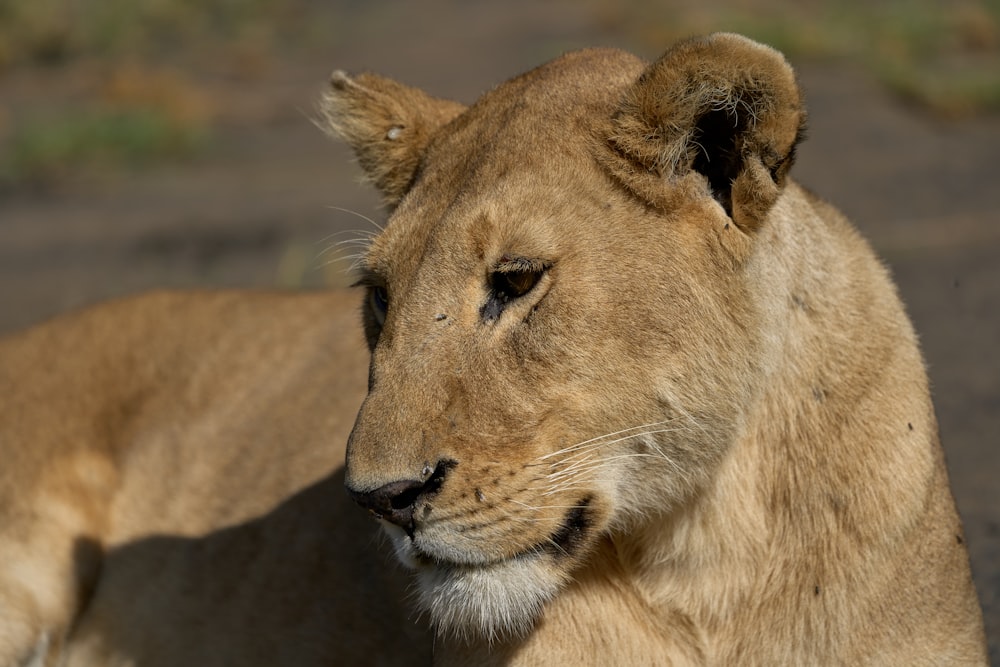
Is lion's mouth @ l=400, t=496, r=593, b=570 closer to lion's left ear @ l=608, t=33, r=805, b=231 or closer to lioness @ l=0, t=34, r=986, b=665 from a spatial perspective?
lioness @ l=0, t=34, r=986, b=665

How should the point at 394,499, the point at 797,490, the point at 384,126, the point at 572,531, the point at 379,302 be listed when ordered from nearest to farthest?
the point at 394,499 → the point at 572,531 → the point at 797,490 → the point at 379,302 → the point at 384,126

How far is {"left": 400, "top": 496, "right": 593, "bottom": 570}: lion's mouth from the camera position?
8.18ft

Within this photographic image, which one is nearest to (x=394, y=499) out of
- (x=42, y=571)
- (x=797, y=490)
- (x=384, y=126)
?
(x=797, y=490)

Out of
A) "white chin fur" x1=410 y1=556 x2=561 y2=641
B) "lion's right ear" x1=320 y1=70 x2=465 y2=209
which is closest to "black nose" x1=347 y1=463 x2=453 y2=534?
"white chin fur" x1=410 y1=556 x2=561 y2=641

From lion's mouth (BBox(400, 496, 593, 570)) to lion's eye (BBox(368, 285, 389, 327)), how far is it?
54 cm

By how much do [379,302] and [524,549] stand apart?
649 mm

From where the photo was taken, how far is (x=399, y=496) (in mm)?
2424

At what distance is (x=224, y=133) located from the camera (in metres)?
12.0

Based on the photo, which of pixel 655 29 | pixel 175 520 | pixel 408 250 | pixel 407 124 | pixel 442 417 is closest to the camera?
pixel 442 417

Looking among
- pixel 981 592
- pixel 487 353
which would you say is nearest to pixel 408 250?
pixel 487 353

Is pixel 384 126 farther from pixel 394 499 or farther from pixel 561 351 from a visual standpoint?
pixel 394 499

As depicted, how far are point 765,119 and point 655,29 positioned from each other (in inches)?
423

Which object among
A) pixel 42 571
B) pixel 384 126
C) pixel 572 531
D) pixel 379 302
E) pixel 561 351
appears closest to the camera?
pixel 561 351

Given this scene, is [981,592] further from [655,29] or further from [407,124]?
[655,29]
